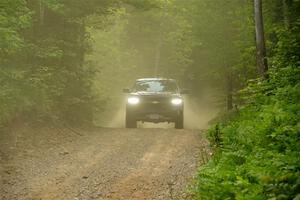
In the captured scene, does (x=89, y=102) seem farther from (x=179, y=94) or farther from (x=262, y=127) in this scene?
(x=262, y=127)

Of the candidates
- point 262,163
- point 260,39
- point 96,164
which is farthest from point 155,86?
point 262,163

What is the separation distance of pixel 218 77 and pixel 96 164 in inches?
580

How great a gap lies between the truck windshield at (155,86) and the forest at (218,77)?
2.48 meters

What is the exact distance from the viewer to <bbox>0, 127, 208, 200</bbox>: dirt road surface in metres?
8.93

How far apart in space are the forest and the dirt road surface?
2.67 feet

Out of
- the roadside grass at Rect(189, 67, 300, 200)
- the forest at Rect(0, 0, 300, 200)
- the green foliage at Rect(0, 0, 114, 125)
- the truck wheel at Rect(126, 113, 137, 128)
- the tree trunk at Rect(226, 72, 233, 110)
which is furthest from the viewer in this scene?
the tree trunk at Rect(226, 72, 233, 110)

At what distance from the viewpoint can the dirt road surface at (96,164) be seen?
8.93 metres

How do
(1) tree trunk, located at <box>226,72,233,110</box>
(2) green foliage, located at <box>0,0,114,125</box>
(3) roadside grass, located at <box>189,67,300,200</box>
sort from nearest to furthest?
(3) roadside grass, located at <box>189,67,300,200</box> → (2) green foliage, located at <box>0,0,114,125</box> → (1) tree trunk, located at <box>226,72,233,110</box>

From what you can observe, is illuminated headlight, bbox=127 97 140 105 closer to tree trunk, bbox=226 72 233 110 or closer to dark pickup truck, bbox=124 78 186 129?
dark pickup truck, bbox=124 78 186 129

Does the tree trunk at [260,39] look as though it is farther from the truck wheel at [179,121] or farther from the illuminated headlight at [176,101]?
the truck wheel at [179,121]

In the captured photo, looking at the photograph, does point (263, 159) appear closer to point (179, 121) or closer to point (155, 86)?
point (179, 121)

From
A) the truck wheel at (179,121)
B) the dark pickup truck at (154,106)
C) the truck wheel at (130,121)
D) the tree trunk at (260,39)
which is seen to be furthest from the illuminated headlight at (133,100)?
the tree trunk at (260,39)

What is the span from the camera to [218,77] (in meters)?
25.2

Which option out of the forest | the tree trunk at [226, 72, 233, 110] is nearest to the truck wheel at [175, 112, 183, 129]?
the forest
